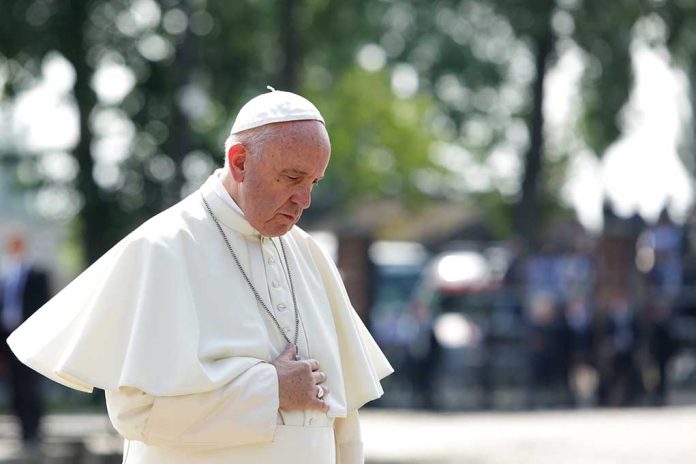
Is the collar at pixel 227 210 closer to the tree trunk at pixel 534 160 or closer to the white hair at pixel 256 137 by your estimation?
the white hair at pixel 256 137

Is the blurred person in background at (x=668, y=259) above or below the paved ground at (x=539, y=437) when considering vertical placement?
above

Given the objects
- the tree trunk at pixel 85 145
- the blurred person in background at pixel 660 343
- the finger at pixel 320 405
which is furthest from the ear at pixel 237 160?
the blurred person in background at pixel 660 343

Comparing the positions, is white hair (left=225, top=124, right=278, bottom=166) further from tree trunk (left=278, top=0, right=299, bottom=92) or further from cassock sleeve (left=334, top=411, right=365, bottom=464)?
tree trunk (left=278, top=0, right=299, bottom=92)

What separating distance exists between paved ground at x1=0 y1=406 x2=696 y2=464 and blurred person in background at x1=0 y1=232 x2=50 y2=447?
0.25m

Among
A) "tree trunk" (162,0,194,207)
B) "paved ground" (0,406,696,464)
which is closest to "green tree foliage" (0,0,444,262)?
"tree trunk" (162,0,194,207)

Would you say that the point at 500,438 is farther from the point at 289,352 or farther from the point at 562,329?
the point at 289,352

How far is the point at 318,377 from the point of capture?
4.48 meters

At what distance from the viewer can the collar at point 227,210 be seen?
179 inches

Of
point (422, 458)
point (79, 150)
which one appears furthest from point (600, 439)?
point (79, 150)

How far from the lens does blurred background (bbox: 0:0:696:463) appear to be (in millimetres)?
18547

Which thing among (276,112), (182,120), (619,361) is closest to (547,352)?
(619,361)

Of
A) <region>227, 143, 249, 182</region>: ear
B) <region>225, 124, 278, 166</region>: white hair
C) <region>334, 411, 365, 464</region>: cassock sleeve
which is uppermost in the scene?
<region>225, 124, 278, 166</region>: white hair

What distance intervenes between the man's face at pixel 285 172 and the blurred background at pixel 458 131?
941 cm

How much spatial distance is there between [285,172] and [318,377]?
53 cm
